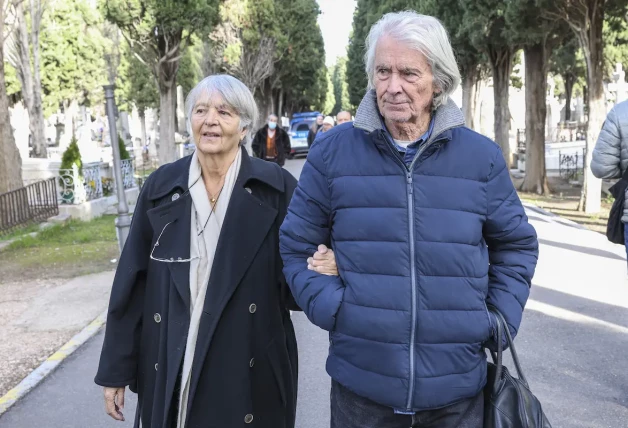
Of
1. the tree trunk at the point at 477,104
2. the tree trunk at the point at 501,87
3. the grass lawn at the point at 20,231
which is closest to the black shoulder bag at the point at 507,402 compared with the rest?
the grass lawn at the point at 20,231

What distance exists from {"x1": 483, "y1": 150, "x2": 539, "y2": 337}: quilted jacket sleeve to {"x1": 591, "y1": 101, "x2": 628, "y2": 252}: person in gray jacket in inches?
106

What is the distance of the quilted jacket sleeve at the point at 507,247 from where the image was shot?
2.28 metres

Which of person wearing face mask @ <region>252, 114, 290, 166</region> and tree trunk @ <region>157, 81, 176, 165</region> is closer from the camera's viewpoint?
person wearing face mask @ <region>252, 114, 290, 166</region>

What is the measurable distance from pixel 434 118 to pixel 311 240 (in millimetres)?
539

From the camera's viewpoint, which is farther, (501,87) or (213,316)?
(501,87)

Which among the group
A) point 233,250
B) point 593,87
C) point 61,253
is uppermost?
point 593,87

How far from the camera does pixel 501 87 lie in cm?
2119

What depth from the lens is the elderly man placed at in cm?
218

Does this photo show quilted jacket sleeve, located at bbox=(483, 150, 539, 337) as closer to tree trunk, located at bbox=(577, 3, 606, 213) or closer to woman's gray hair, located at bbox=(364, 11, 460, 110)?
woman's gray hair, located at bbox=(364, 11, 460, 110)

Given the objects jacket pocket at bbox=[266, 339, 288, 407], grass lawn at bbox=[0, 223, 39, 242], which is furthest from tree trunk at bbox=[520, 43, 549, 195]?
jacket pocket at bbox=[266, 339, 288, 407]

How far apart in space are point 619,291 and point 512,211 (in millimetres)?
5936

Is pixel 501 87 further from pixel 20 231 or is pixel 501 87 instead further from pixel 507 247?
pixel 507 247

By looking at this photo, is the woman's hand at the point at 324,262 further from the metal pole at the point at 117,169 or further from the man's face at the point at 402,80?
the metal pole at the point at 117,169

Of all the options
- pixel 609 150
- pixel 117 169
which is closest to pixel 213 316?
pixel 609 150
